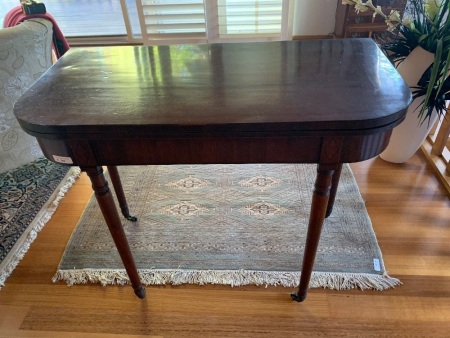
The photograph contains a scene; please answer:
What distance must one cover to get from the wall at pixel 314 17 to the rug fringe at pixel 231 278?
221 centimetres

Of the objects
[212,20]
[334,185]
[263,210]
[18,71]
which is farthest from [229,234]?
[212,20]

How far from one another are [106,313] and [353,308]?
0.91m

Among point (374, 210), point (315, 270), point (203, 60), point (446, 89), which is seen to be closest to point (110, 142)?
point (203, 60)

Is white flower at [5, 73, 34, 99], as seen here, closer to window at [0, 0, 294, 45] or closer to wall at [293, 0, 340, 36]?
window at [0, 0, 294, 45]

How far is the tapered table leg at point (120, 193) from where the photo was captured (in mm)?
1431

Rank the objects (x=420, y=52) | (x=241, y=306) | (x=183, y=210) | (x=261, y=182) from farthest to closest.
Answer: (x=261, y=182)
(x=183, y=210)
(x=420, y=52)
(x=241, y=306)

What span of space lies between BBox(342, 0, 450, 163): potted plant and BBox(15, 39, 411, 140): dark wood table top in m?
0.44

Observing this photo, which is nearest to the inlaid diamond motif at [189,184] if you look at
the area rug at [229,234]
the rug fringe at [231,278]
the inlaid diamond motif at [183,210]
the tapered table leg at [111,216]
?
the area rug at [229,234]

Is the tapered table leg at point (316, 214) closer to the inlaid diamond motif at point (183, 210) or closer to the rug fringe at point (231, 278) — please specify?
the rug fringe at point (231, 278)

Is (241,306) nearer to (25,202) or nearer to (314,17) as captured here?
(25,202)

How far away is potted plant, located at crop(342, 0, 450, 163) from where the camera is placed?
1.44 m

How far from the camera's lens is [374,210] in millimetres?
1636

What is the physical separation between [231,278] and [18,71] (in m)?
1.53

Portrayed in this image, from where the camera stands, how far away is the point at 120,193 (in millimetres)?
1529
